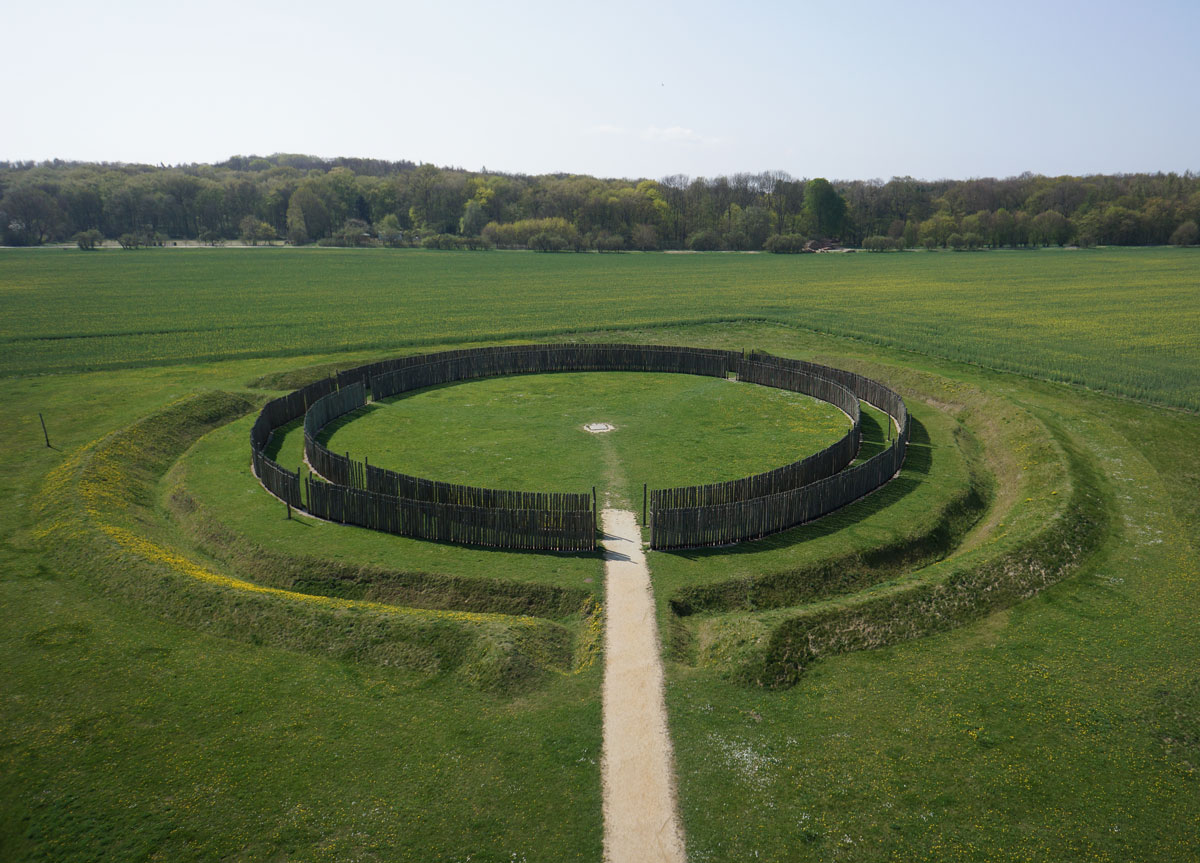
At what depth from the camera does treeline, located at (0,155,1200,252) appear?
6639 inches

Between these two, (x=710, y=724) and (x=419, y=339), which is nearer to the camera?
(x=710, y=724)

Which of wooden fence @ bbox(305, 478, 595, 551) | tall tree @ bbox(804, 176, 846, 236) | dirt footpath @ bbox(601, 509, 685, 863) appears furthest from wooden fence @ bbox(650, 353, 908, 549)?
tall tree @ bbox(804, 176, 846, 236)

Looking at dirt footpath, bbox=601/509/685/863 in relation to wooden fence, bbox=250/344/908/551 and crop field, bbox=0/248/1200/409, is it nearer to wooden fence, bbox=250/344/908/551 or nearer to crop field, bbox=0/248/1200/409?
wooden fence, bbox=250/344/908/551

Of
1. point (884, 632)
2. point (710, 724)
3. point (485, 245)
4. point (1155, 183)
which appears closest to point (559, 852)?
point (710, 724)

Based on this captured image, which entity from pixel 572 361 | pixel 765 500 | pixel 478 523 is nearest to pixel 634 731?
pixel 478 523

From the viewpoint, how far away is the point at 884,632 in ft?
68.8

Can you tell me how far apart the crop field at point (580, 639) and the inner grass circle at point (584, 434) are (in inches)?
10.9

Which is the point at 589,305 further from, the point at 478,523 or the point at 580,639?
the point at 580,639

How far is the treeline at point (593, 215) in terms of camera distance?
168625 mm

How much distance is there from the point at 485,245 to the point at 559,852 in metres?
165

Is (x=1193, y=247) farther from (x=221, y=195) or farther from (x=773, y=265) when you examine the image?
(x=221, y=195)

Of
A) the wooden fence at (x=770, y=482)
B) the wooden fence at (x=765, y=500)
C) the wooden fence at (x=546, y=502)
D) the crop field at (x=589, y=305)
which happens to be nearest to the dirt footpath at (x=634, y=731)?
the wooden fence at (x=765, y=500)

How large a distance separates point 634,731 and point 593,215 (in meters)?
170

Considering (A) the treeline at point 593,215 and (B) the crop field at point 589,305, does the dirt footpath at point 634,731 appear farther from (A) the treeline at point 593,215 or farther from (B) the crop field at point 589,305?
(A) the treeline at point 593,215
